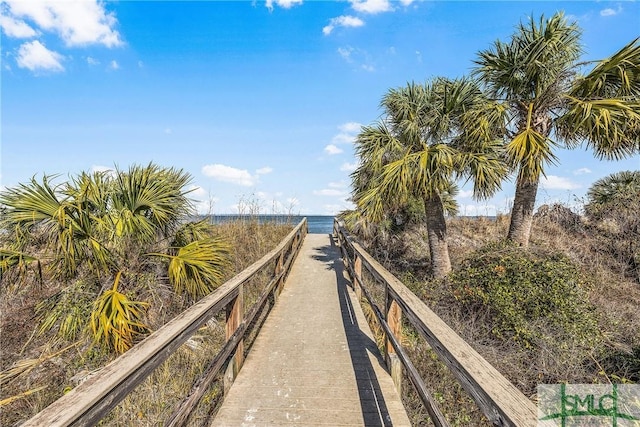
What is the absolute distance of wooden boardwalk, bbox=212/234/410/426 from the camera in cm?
238

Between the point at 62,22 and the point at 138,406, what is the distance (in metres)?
7.29

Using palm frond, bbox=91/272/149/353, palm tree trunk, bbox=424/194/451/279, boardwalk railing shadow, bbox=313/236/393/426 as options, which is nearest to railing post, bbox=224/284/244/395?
boardwalk railing shadow, bbox=313/236/393/426

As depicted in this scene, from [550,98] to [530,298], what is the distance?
429 centimetres

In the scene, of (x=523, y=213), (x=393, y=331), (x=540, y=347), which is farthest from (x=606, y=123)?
(x=393, y=331)

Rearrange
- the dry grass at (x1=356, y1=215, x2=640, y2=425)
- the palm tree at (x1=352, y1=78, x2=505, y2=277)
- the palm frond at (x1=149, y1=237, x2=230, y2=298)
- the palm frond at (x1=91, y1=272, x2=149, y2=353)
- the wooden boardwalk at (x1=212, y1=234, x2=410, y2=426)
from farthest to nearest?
the palm tree at (x1=352, y1=78, x2=505, y2=277) → the palm frond at (x1=149, y1=237, x2=230, y2=298) → the palm frond at (x1=91, y1=272, x2=149, y2=353) → the dry grass at (x1=356, y1=215, x2=640, y2=425) → the wooden boardwalk at (x1=212, y1=234, x2=410, y2=426)

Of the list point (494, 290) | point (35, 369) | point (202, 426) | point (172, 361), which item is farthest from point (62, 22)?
point (494, 290)

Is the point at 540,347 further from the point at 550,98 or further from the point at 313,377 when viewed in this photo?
the point at 550,98

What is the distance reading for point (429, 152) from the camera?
659 centimetres

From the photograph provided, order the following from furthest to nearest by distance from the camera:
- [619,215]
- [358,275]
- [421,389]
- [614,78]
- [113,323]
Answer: [619,215] < [614,78] < [358,275] < [113,323] < [421,389]

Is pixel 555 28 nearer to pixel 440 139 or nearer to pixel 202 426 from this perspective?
pixel 440 139

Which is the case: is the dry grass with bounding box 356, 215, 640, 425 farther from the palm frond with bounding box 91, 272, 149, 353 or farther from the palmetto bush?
the palmetto bush

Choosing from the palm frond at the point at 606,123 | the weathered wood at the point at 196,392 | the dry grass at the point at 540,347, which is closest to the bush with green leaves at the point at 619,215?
the dry grass at the point at 540,347

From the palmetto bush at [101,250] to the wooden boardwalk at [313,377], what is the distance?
1.42 m

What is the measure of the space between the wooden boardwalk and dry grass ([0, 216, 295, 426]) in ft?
1.13
